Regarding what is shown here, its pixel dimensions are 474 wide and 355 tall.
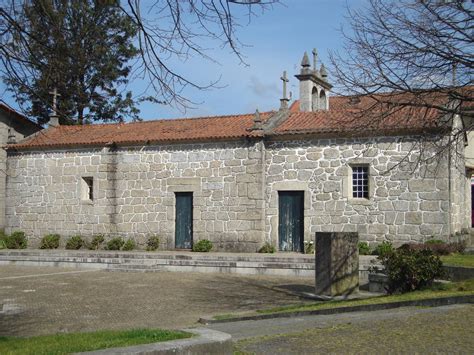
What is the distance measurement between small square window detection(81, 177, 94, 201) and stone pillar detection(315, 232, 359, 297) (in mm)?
14300

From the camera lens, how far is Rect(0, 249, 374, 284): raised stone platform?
51.8 ft

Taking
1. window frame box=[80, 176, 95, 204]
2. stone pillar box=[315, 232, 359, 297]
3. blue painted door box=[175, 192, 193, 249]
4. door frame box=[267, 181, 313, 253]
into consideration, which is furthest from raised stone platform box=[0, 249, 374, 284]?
window frame box=[80, 176, 95, 204]

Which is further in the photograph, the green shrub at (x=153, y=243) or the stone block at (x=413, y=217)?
the green shrub at (x=153, y=243)

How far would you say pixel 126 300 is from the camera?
465 inches

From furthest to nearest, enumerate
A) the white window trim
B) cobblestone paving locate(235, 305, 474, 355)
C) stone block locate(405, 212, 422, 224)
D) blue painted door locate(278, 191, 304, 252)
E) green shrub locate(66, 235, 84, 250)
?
green shrub locate(66, 235, 84, 250), blue painted door locate(278, 191, 304, 252), the white window trim, stone block locate(405, 212, 422, 224), cobblestone paving locate(235, 305, 474, 355)

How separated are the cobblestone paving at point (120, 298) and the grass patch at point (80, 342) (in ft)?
6.02

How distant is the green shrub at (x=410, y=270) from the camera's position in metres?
10.4

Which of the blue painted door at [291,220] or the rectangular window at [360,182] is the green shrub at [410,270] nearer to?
the rectangular window at [360,182]

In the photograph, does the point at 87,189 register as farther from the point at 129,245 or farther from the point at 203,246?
the point at 203,246

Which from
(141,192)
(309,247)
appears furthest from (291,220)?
(141,192)

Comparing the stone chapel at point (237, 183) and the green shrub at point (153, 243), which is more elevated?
the stone chapel at point (237, 183)

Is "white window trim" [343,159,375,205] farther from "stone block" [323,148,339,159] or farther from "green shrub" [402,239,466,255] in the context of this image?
"green shrub" [402,239,466,255]

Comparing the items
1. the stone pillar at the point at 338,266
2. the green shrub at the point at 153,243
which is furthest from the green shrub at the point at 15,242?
the stone pillar at the point at 338,266

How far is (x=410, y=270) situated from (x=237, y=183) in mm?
11320
